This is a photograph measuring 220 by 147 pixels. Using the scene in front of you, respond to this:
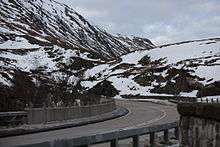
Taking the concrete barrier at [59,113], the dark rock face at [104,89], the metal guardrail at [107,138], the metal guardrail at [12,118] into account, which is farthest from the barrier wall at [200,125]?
the dark rock face at [104,89]

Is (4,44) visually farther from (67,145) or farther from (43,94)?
(67,145)

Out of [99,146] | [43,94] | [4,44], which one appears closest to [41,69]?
[4,44]

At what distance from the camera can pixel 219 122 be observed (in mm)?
12758

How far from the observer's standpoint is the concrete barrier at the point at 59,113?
31016 mm

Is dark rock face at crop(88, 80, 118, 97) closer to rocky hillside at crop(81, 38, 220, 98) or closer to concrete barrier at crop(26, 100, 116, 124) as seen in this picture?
rocky hillside at crop(81, 38, 220, 98)

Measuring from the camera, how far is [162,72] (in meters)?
104

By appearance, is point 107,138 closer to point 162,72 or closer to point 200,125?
point 200,125

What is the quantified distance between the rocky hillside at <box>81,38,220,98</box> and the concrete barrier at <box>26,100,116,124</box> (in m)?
40.3

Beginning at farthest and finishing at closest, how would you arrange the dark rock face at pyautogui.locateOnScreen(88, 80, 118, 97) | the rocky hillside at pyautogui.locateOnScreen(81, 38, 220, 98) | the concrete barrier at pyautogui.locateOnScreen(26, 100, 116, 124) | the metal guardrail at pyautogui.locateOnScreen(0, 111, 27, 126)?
the dark rock face at pyautogui.locateOnScreen(88, 80, 118, 97) → the rocky hillside at pyautogui.locateOnScreen(81, 38, 220, 98) → the concrete barrier at pyautogui.locateOnScreen(26, 100, 116, 124) → the metal guardrail at pyautogui.locateOnScreen(0, 111, 27, 126)

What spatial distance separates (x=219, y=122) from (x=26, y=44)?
12421 cm

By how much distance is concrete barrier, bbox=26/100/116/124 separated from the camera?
1221 inches

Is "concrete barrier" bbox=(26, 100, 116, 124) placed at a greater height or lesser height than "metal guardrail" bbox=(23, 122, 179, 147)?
greater

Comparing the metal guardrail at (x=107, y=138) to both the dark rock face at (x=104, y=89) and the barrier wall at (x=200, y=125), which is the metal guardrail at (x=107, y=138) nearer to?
the barrier wall at (x=200, y=125)

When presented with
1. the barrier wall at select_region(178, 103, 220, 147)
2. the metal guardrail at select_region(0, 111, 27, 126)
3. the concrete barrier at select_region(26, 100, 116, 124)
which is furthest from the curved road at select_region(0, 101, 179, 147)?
the barrier wall at select_region(178, 103, 220, 147)
